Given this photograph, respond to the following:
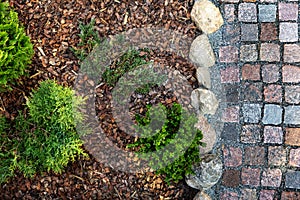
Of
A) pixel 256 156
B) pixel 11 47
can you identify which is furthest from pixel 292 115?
pixel 11 47

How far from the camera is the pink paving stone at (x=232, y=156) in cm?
484

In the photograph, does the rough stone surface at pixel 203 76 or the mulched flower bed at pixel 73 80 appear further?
the rough stone surface at pixel 203 76

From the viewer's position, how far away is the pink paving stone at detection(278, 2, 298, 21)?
485 cm

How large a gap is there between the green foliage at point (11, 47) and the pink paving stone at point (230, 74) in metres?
1.95

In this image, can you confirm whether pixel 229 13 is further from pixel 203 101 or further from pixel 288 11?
pixel 203 101

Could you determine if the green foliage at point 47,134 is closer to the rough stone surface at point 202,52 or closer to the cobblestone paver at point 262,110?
the rough stone surface at point 202,52

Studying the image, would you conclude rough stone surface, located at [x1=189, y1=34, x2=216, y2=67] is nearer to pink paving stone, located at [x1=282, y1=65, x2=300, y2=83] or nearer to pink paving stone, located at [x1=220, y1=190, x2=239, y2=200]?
pink paving stone, located at [x1=282, y1=65, x2=300, y2=83]

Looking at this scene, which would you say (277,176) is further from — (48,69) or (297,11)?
(48,69)

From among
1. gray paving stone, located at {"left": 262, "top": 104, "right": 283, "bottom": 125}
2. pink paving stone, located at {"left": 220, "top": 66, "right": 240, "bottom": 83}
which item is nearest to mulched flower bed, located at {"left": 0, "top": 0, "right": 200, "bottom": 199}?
pink paving stone, located at {"left": 220, "top": 66, "right": 240, "bottom": 83}

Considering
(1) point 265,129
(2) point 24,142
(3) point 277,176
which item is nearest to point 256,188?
(3) point 277,176

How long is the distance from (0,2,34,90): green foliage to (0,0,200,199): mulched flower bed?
45cm

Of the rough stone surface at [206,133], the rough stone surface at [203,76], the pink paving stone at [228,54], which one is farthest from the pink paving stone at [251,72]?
the rough stone surface at [206,133]

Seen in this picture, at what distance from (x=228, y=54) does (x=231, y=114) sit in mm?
621

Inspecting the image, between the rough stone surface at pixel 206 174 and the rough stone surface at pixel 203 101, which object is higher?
the rough stone surface at pixel 203 101
